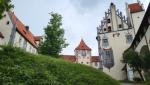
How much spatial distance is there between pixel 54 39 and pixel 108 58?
60.7 feet

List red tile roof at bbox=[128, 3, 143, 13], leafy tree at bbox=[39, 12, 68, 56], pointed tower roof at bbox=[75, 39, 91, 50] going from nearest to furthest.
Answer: leafy tree at bbox=[39, 12, 68, 56], red tile roof at bbox=[128, 3, 143, 13], pointed tower roof at bbox=[75, 39, 91, 50]

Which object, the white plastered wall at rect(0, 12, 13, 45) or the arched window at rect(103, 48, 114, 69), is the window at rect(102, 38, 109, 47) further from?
the white plastered wall at rect(0, 12, 13, 45)

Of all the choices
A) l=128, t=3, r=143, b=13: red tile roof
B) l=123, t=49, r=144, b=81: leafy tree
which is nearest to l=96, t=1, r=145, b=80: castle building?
l=128, t=3, r=143, b=13: red tile roof

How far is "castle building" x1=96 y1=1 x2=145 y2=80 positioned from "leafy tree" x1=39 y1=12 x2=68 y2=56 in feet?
56.0

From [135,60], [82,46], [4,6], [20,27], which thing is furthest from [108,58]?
[4,6]

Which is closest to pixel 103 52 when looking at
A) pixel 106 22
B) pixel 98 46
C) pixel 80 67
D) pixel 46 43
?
pixel 98 46

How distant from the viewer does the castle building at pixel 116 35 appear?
48062mm

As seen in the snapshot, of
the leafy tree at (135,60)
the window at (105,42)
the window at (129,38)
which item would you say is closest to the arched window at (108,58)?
the window at (105,42)

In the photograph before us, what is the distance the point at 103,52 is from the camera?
4981cm

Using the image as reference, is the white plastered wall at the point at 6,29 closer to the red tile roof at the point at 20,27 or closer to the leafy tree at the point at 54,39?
the red tile roof at the point at 20,27

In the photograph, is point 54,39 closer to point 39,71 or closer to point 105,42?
point 105,42

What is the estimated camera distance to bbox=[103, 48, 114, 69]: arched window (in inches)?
1903

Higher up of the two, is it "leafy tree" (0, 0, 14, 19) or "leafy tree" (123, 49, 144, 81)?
"leafy tree" (0, 0, 14, 19)

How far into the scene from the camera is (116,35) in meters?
49.6
